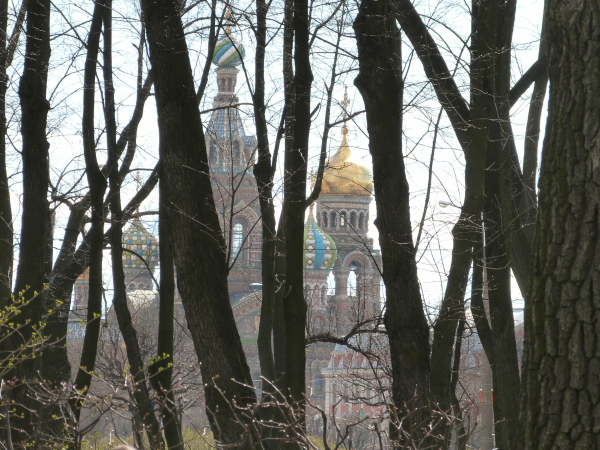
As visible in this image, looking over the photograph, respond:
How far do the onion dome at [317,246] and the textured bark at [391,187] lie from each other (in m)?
41.7

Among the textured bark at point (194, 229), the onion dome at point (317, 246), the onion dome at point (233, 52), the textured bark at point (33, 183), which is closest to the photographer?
the textured bark at point (194, 229)

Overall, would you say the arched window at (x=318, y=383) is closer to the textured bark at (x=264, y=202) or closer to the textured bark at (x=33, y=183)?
the textured bark at (x=264, y=202)

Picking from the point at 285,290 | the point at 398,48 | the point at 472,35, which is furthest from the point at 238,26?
the point at 285,290

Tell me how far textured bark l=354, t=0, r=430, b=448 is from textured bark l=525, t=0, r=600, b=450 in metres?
2.81

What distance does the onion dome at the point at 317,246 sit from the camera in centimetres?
4868

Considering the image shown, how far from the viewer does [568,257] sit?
7.71 ft

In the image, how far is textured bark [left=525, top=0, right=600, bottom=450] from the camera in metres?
2.29

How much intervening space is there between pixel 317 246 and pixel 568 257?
1811 inches

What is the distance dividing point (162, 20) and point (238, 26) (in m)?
1.40

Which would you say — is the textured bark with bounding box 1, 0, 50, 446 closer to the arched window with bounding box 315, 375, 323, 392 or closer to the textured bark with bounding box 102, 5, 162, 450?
the textured bark with bounding box 102, 5, 162, 450

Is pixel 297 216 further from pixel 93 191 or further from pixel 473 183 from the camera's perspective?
pixel 93 191

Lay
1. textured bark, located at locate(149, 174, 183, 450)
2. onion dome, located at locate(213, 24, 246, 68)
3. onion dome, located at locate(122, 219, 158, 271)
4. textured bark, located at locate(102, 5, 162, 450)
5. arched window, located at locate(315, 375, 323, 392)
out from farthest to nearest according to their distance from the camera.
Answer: arched window, located at locate(315, 375, 323, 392) → onion dome, located at locate(122, 219, 158, 271) → textured bark, located at locate(102, 5, 162, 450) → onion dome, located at locate(213, 24, 246, 68) → textured bark, located at locate(149, 174, 183, 450)

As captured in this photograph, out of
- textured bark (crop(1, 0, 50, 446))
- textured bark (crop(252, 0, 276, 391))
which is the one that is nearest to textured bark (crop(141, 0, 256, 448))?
textured bark (crop(252, 0, 276, 391))

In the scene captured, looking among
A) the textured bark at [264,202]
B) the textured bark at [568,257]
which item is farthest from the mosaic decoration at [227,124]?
the textured bark at [568,257]
